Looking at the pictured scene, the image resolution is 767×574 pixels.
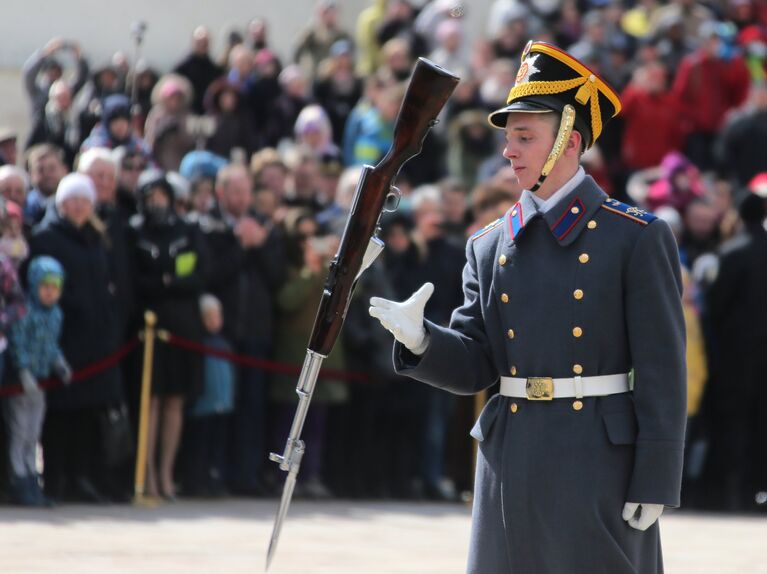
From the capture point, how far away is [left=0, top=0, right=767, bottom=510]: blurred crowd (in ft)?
34.0

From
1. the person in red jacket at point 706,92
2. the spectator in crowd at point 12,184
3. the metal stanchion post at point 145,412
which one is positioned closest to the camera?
the spectator in crowd at point 12,184

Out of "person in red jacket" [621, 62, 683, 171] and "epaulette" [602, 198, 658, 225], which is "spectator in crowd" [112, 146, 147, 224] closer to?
"epaulette" [602, 198, 658, 225]

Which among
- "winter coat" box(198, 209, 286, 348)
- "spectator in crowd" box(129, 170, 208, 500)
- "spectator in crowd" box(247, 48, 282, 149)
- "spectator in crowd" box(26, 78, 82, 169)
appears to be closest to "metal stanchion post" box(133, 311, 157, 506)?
"spectator in crowd" box(129, 170, 208, 500)

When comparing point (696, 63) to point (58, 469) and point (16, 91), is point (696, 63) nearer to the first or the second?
point (16, 91)

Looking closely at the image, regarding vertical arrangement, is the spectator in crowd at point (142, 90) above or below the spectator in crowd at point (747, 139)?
below

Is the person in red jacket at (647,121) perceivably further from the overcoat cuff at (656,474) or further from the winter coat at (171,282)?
the overcoat cuff at (656,474)

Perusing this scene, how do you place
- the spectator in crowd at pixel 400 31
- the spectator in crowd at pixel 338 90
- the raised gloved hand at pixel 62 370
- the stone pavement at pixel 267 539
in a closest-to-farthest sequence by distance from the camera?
the stone pavement at pixel 267 539 → the raised gloved hand at pixel 62 370 → the spectator in crowd at pixel 338 90 → the spectator in crowd at pixel 400 31

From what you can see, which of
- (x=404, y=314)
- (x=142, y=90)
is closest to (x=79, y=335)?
(x=142, y=90)

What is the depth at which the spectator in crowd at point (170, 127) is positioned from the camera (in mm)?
13617

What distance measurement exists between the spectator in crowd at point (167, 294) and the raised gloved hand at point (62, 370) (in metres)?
0.81

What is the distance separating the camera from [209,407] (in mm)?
11156

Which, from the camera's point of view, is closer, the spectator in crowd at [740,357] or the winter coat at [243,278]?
the winter coat at [243,278]

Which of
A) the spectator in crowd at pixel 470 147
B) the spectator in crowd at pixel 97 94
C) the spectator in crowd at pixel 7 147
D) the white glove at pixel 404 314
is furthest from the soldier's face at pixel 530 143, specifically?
the spectator in crowd at pixel 470 147

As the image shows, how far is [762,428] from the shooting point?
40.6ft
